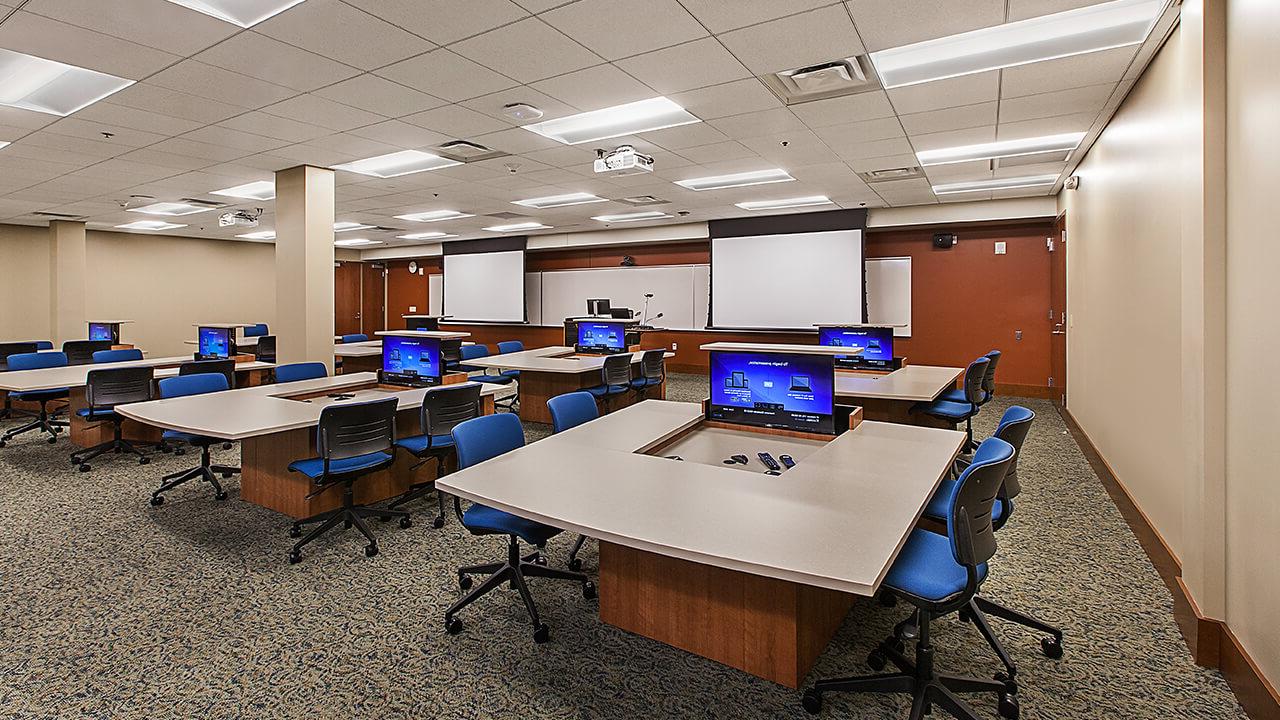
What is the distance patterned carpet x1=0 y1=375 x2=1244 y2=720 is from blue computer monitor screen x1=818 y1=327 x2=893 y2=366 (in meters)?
2.50

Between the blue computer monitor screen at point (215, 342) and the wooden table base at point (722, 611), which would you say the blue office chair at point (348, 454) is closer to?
the wooden table base at point (722, 611)

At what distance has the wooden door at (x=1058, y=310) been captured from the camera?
25.7 ft

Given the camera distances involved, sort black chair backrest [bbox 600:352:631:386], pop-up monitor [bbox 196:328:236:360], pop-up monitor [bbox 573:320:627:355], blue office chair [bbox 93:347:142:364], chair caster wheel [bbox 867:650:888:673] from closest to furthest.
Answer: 1. chair caster wheel [bbox 867:650:888:673]
2. black chair backrest [bbox 600:352:631:386]
3. blue office chair [bbox 93:347:142:364]
4. pop-up monitor [bbox 196:328:236:360]
5. pop-up monitor [bbox 573:320:627:355]

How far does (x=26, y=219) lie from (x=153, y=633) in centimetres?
1193

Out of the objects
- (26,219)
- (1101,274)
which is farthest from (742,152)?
(26,219)

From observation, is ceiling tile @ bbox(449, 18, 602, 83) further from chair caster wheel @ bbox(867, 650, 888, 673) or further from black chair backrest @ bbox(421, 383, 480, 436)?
chair caster wheel @ bbox(867, 650, 888, 673)

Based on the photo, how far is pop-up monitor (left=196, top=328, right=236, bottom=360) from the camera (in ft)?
25.4

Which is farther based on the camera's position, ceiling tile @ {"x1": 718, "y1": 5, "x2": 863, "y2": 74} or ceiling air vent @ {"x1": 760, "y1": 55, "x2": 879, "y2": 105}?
ceiling air vent @ {"x1": 760, "y1": 55, "x2": 879, "y2": 105}

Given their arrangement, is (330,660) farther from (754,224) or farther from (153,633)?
(754,224)

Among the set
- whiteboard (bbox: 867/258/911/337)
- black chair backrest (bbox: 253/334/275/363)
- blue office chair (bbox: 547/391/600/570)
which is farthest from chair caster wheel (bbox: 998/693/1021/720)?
black chair backrest (bbox: 253/334/275/363)

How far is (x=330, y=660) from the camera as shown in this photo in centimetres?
251

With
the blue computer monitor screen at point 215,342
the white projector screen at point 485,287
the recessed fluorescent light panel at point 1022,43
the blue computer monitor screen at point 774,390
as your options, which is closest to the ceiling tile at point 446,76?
the blue computer monitor screen at point 774,390

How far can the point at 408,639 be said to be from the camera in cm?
268

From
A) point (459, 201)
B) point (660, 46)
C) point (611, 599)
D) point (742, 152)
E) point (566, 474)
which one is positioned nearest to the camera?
point (566, 474)
